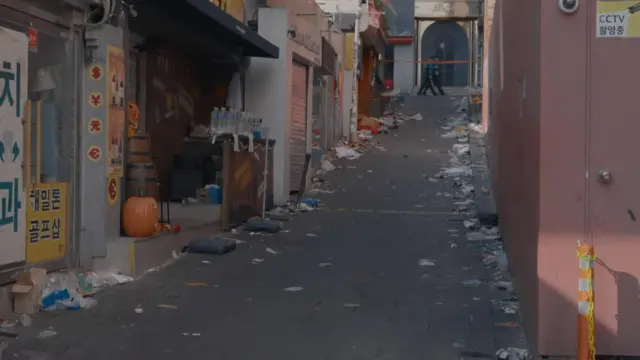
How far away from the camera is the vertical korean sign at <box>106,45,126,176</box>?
898 cm

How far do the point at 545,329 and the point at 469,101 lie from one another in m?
24.2

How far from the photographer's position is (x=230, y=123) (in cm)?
1277

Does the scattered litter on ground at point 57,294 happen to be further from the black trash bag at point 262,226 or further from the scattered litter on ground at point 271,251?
the black trash bag at point 262,226

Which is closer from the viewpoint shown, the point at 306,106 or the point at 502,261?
the point at 502,261

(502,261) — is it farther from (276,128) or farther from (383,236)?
(276,128)

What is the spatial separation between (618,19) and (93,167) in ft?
17.5

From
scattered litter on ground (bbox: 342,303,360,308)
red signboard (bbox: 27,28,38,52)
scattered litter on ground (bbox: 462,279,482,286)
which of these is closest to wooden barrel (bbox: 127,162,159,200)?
red signboard (bbox: 27,28,38,52)

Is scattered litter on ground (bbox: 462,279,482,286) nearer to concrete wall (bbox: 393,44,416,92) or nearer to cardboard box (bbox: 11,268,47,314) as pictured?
cardboard box (bbox: 11,268,47,314)

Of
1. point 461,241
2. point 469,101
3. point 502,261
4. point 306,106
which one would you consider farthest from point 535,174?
point 469,101

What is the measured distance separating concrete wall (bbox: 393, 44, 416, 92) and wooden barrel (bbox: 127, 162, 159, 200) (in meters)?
28.0

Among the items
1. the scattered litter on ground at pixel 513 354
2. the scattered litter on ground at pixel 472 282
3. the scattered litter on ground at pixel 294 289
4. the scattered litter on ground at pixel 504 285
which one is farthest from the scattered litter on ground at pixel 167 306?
the scattered litter on ground at pixel 504 285

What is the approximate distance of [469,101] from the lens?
29.4 metres

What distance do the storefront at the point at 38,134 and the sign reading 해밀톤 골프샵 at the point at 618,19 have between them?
4691 millimetres

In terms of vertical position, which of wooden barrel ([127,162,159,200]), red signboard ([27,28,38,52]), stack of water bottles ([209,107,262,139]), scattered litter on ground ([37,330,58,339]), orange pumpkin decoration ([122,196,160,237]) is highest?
red signboard ([27,28,38,52])
